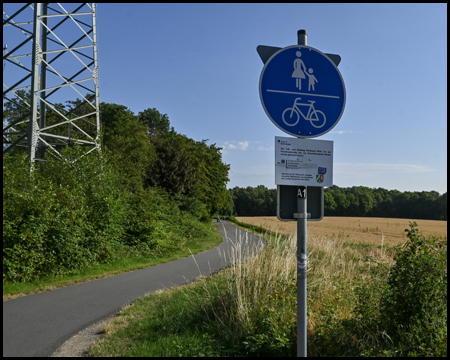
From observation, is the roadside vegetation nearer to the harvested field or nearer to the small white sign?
the harvested field

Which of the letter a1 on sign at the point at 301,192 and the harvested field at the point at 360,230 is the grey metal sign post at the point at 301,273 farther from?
the harvested field at the point at 360,230

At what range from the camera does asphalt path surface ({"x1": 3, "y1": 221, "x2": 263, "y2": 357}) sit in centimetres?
521

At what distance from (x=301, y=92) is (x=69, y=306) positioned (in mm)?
6189

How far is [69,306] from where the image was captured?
7137mm

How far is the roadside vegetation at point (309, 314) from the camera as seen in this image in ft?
11.8

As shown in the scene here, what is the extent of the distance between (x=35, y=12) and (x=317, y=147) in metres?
12.5

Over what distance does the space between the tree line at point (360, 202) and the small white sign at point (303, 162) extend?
73.8m

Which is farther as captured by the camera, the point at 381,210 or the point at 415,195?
the point at 381,210

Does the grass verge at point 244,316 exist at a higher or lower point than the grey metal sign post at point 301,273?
lower

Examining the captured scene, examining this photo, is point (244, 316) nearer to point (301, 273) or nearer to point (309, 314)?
point (309, 314)

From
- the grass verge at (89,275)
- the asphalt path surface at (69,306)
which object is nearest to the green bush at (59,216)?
the grass verge at (89,275)

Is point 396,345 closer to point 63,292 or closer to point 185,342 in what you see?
point 185,342

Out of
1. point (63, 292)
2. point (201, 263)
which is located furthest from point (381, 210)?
point (63, 292)

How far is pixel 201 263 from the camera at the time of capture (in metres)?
12.9
